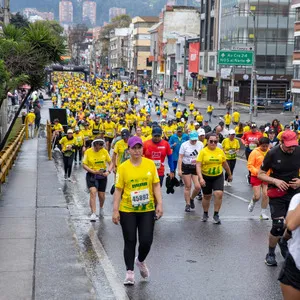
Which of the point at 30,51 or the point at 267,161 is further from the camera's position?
the point at 30,51

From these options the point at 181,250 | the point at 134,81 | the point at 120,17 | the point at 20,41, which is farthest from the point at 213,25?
the point at 120,17

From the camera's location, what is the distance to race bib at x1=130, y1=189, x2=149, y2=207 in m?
8.01

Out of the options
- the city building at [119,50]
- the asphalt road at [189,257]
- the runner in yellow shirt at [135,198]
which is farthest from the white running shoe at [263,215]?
the city building at [119,50]

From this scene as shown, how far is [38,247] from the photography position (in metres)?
10.0

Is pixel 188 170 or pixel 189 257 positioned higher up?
pixel 188 170

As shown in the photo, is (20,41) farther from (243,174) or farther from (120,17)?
(120,17)

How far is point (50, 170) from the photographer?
20672 millimetres

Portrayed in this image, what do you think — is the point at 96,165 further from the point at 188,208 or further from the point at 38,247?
the point at 38,247

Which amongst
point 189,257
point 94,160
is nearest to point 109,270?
point 189,257

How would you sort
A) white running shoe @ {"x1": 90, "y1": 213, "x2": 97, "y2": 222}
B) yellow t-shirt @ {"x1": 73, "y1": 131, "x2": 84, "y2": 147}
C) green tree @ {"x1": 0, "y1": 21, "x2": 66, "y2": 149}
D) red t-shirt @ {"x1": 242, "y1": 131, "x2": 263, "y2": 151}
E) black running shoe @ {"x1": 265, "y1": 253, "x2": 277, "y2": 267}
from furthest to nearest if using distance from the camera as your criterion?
1. yellow t-shirt @ {"x1": 73, "y1": 131, "x2": 84, "y2": 147}
2. red t-shirt @ {"x1": 242, "y1": 131, "x2": 263, "y2": 151}
3. green tree @ {"x1": 0, "y1": 21, "x2": 66, "y2": 149}
4. white running shoe @ {"x1": 90, "y1": 213, "x2": 97, "y2": 222}
5. black running shoe @ {"x1": 265, "y1": 253, "x2": 277, "y2": 267}

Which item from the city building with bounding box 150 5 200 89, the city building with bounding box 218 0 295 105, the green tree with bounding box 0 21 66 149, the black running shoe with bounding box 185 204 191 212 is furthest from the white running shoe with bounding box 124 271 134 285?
the city building with bounding box 150 5 200 89

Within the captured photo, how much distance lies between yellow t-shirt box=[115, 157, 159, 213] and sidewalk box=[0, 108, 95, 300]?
108cm

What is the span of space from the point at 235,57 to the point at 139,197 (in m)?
35.4

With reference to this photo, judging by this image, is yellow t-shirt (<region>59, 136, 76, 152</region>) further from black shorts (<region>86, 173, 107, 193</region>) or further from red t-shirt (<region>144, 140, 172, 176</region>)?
red t-shirt (<region>144, 140, 172, 176</region>)
